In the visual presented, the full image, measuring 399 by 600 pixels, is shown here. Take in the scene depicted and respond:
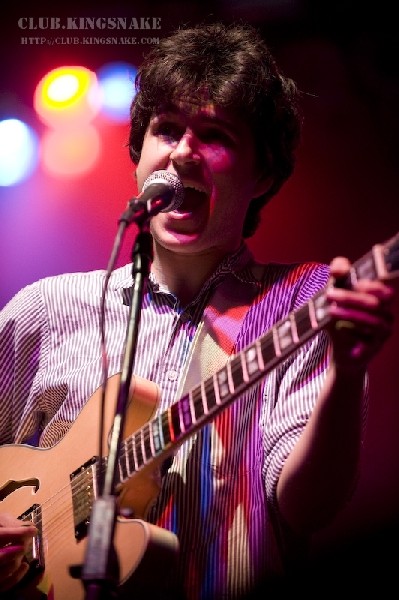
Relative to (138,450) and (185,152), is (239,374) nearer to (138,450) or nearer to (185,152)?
(138,450)

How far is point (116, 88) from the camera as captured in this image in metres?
2.80

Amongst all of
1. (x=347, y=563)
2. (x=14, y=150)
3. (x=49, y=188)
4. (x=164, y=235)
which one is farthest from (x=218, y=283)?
(x=14, y=150)

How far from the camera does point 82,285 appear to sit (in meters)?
2.19

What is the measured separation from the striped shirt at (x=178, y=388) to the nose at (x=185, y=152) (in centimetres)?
31

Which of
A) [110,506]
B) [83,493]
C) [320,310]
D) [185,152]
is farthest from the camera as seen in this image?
[185,152]

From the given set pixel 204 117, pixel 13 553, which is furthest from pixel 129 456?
pixel 204 117

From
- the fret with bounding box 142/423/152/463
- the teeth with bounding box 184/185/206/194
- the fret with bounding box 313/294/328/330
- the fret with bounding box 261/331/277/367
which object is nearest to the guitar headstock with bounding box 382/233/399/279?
the fret with bounding box 313/294/328/330

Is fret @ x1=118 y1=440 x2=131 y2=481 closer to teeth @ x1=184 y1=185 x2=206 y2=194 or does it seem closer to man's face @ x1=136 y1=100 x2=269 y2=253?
man's face @ x1=136 y1=100 x2=269 y2=253

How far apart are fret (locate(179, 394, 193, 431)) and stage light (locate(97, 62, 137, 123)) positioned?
1.62 meters

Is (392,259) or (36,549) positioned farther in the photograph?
(36,549)

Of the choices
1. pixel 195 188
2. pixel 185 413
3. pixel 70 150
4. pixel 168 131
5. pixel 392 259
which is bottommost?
pixel 185 413

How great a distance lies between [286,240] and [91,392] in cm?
104

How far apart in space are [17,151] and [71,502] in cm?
163

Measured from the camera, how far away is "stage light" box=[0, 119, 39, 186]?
2.79 m
